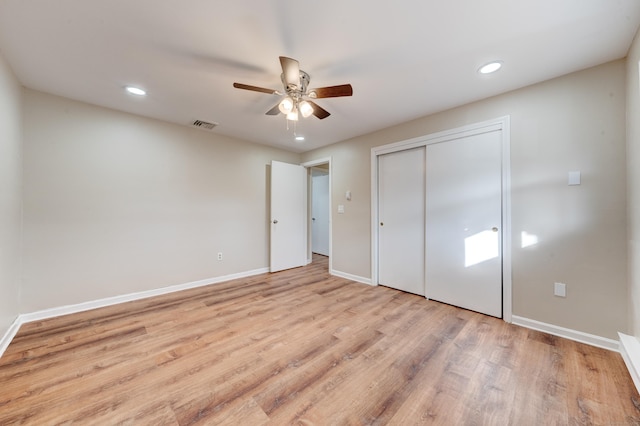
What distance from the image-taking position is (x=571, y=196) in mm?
2094

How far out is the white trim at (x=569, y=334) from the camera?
1935 millimetres

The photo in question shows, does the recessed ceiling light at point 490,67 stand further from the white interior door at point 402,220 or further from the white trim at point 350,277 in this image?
the white trim at point 350,277

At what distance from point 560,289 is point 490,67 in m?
2.10

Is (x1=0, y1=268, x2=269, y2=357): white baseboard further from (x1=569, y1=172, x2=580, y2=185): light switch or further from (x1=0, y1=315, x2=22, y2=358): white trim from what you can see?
(x1=569, y1=172, x2=580, y2=185): light switch

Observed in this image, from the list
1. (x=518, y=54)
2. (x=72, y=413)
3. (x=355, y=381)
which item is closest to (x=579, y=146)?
(x=518, y=54)

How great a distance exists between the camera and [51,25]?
1.59 m

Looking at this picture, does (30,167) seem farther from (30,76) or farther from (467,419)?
(467,419)

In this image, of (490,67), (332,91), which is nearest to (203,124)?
(332,91)

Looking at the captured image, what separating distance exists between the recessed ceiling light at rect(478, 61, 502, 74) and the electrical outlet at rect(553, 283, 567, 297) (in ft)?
6.67

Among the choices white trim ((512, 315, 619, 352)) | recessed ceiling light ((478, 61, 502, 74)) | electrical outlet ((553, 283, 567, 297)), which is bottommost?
white trim ((512, 315, 619, 352))

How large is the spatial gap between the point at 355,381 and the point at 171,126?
12.3 feet

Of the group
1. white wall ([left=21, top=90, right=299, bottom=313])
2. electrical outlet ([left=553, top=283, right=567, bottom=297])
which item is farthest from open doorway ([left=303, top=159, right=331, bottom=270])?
electrical outlet ([left=553, top=283, right=567, bottom=297])

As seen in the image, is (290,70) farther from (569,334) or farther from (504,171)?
(569,334)

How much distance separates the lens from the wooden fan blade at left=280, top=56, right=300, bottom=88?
1650mm
